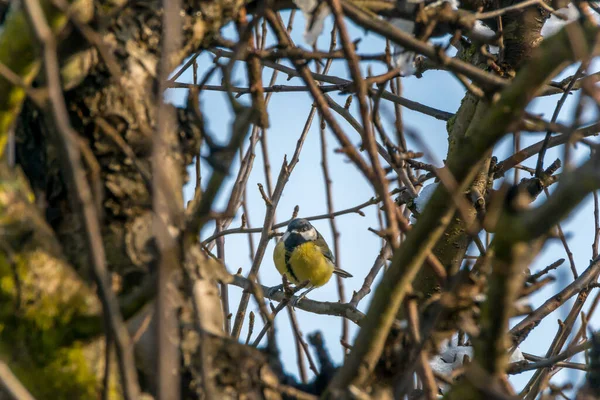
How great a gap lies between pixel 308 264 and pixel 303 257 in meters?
0.08

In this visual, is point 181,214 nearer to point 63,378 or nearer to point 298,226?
point 63,378

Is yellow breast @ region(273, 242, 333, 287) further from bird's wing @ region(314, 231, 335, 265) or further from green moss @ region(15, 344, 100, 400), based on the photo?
green moss @ region(15, 344, 100, 400)

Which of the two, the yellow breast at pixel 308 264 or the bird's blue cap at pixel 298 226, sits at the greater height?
the bird's blue cap at pixel 298 226

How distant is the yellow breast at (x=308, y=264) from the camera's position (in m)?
6.05

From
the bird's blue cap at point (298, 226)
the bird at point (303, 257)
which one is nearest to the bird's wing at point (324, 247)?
the bird at point (303, 257)

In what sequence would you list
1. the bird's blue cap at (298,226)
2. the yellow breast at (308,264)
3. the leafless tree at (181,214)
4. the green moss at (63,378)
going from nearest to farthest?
the leafless tree at (181,214) < the green moss at (63,378) < the yellow breast at (308,264) < the bird's blue cap at (298,226)

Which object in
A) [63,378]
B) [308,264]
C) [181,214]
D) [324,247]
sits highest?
[324,247]

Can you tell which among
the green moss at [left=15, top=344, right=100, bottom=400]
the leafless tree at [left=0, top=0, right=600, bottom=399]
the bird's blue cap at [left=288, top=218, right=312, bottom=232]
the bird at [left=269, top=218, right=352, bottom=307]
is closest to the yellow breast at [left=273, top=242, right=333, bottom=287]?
the bird at [left=269, top=218, right=352, bottom=307]

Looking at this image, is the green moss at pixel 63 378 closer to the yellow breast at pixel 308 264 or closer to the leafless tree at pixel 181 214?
the leafless tree at pixel 181 214

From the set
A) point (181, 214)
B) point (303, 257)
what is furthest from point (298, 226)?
point (181, 214)

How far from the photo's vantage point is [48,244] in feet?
3.73

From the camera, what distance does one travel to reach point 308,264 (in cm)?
607

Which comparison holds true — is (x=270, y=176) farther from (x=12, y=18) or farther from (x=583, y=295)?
(x=12, y=18)

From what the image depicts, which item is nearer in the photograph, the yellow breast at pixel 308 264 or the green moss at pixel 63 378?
the green moss at pixel 63 378
